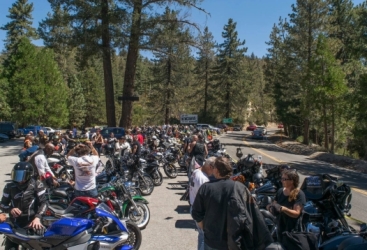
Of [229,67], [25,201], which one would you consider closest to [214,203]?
[25,201]

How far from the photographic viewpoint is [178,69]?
5766 cm

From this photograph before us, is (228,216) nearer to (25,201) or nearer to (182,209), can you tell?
(25,201)

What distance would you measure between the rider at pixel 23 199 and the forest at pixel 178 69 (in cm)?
1867

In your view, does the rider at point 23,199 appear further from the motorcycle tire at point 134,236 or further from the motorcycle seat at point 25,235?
the motorcycle tire at point 134,236

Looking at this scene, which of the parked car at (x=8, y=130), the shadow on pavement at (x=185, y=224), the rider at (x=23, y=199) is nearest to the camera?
the rider at (x=23, y=199)

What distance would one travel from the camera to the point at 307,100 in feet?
110

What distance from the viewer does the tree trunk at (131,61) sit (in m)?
22.7

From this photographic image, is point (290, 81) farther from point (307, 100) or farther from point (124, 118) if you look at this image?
point (124, 118)

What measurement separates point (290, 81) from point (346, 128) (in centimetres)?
996

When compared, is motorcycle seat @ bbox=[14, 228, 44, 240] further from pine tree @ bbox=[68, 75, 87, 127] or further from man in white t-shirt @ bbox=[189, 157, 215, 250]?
pine tree @ bbox=[68, 75, 87, 127]

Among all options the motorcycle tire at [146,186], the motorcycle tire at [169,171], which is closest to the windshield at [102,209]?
the motorcycle tire at [146,186]

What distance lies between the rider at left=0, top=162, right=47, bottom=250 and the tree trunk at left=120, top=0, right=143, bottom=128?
18.7 m

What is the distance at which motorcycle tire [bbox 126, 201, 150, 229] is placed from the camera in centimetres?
→ 715

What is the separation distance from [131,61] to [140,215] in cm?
1921
